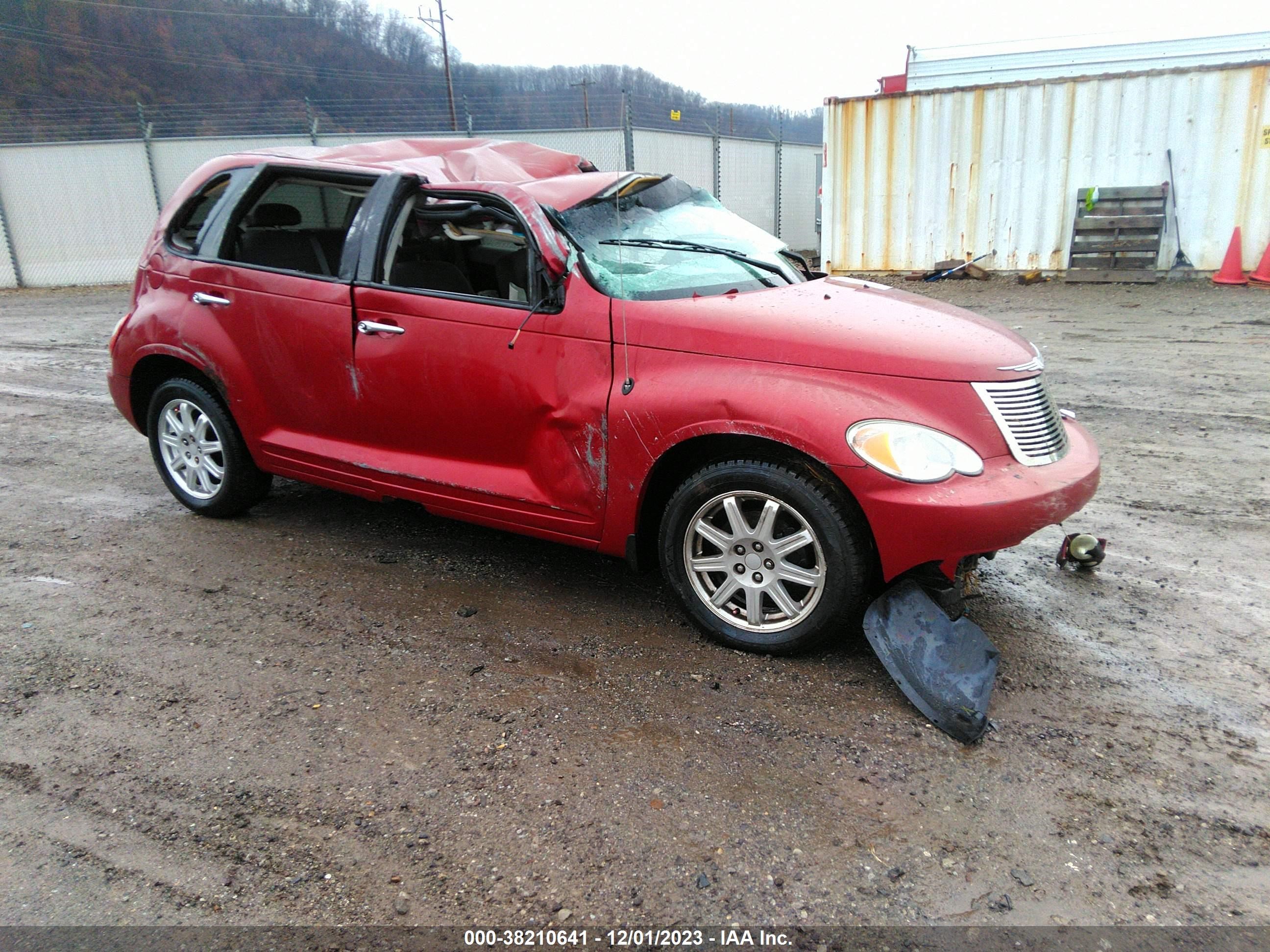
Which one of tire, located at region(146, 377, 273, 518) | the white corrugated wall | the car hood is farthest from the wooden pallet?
tire, located at region(146, 377, 273, 518)

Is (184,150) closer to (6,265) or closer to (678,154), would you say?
(6,265)

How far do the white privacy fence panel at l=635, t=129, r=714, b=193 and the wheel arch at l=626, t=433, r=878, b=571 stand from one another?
44.3 feet

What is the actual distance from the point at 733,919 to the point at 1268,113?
14559mm

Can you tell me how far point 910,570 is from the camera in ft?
10.5

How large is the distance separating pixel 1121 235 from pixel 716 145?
25.2 feet

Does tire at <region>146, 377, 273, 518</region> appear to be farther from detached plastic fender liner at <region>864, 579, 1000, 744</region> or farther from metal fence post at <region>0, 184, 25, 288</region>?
metal fence post at <region>0, 184, 25, 288</region>

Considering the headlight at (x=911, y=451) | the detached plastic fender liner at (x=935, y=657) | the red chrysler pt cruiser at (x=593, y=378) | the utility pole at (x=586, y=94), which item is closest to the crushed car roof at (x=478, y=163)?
the red chrysler pt cruiser at (x=593, y=378)

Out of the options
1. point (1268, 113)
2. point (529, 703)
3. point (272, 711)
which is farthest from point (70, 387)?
point (1268, 113)

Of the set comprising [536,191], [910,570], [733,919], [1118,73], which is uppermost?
[1118,73]

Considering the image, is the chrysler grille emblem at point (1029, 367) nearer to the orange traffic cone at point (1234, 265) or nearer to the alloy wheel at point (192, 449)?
the alloy wheel at point (192, 449)

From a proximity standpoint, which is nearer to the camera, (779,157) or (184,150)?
(184,150)

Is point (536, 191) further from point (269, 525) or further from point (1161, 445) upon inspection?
point (1161, 445)

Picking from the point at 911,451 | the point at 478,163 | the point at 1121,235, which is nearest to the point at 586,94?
the point at 1121,235

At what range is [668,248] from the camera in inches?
152
